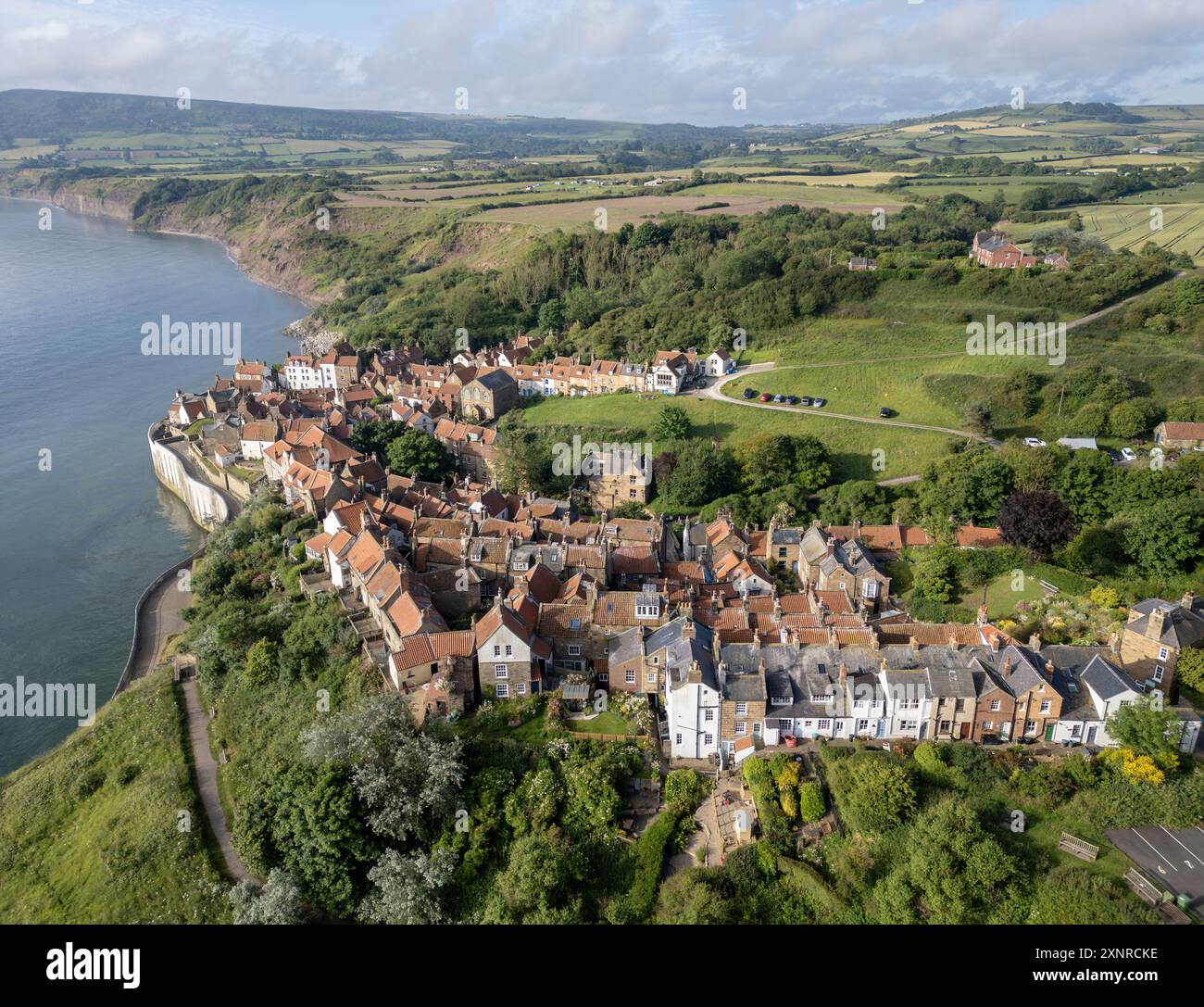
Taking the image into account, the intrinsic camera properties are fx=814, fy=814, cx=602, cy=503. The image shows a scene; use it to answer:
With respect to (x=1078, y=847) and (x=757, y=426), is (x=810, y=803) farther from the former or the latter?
(x=757, y=426)

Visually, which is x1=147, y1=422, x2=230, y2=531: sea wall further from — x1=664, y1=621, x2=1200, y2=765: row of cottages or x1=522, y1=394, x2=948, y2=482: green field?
x1=664, y1=621, x2=1200, y2=765: row of cottages

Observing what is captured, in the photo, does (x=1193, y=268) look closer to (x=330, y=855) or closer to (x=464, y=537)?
(x=464, y=537)

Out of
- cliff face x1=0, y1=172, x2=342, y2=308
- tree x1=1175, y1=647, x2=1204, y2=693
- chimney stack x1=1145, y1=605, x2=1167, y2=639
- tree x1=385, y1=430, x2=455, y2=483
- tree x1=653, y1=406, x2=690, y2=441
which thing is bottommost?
tree x1=1175, y1=647, x2=1204, y2=693

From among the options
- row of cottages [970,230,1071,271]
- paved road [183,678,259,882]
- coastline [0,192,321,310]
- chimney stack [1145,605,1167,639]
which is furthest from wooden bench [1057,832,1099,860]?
coastline [0,192,321,310]

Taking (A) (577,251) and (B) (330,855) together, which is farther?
(A) (577,251)

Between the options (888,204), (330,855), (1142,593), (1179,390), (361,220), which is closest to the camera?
(330,855)

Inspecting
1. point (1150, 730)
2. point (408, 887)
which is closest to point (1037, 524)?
point (1150, 730)

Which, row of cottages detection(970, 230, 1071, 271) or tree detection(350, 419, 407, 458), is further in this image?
row of cottages detection(970, 230, 1071, 271)

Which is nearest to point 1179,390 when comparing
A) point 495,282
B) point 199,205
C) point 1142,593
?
point 1142,593
